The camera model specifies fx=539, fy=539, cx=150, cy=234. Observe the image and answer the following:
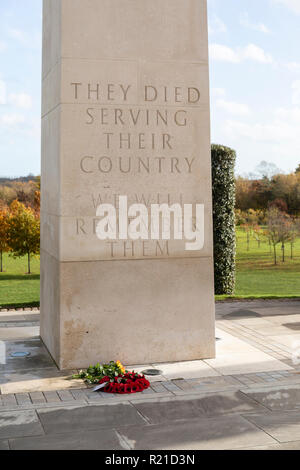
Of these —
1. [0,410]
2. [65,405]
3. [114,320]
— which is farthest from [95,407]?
[114,320]

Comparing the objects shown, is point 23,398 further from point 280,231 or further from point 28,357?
point 280,231

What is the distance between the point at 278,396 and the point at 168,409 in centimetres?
132

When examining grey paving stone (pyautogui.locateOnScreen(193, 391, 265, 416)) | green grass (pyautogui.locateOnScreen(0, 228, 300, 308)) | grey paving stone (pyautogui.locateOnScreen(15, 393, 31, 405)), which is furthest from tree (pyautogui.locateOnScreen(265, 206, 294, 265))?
grey paving stone (pyautogui.locateOnScreen(15, 393, 31, 405))

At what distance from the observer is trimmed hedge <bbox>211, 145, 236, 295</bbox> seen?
14422 mm

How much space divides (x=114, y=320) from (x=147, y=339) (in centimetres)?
54

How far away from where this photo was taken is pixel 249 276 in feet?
83.0

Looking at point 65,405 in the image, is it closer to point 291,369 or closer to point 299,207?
point 291,369

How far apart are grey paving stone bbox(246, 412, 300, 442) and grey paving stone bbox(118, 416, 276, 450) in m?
0.09

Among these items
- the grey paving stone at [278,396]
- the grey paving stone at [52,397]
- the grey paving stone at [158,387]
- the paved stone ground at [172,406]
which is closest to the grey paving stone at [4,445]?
the paved stone ground at [172,406]

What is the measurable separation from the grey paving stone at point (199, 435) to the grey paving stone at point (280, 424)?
0.29 ft

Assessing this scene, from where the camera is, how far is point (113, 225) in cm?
732

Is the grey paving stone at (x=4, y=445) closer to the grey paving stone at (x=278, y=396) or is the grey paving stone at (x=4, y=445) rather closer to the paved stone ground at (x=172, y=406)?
the paved stone ground at (x=172, y=406)

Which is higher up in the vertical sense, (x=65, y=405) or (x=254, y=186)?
(x=254, y=186)
